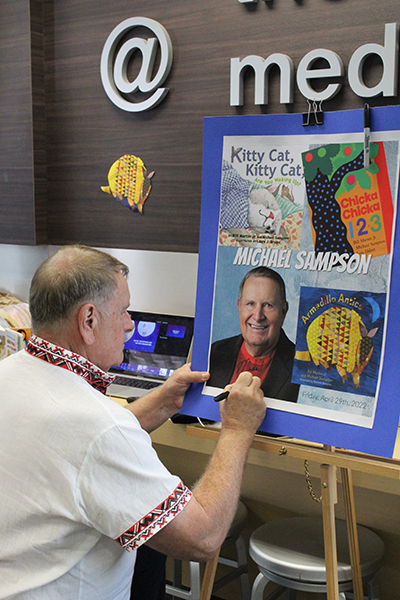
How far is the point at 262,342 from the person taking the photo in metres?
1.31

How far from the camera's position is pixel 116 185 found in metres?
2.48

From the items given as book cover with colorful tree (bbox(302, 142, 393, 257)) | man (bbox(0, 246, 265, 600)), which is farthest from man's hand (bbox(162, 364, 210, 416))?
book cover with colorful tree (bbox(302, 142, 393, 257))

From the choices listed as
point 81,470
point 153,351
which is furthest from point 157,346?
point 81,470

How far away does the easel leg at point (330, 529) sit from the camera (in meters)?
1.23

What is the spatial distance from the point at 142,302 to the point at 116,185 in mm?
504

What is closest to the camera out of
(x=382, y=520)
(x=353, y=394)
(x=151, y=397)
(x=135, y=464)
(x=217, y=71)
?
(x=135, y=464)

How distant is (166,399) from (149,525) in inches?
18.8

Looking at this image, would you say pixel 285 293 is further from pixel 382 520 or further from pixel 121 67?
pixel 121 67

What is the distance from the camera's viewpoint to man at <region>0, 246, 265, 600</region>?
1.03m

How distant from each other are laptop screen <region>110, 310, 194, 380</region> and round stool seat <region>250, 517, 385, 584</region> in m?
0.73

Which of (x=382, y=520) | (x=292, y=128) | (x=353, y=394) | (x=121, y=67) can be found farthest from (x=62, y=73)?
(x=382, y=520)

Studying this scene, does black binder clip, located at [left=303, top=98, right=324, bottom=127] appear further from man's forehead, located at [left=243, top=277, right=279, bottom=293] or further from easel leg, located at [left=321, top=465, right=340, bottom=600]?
easel leg, located at [left=321, top=465, right=340, bottom=600]

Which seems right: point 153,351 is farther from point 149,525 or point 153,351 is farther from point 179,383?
point 149,525

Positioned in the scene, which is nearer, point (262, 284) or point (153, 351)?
point (262, 284)
